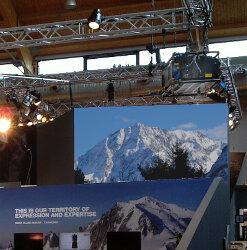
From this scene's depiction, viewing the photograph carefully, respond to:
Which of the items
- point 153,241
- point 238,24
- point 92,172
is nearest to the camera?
point 153,241

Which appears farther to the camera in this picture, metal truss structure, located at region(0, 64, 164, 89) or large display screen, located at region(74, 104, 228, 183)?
metal truss structure, located at region(0, 64, 164, 89)

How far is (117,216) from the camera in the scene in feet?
17.7

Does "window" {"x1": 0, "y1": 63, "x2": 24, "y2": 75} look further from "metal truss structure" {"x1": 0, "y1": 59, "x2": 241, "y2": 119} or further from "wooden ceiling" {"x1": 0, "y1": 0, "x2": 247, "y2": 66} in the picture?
"metal truss structure" {"x1": 0, "y1": 59, "x2": 241, "y2": 119}

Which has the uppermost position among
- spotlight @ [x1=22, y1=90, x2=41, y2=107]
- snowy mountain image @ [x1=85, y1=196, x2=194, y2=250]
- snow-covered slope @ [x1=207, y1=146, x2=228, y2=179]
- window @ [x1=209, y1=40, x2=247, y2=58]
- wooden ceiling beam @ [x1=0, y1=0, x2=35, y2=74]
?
wooden ceiling beam @ [x1=0, y1=0, x2=35, y2=74]

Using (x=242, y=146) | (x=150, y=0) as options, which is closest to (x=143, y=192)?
(x=150, y=0)

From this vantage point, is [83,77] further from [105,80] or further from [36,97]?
[36,97]

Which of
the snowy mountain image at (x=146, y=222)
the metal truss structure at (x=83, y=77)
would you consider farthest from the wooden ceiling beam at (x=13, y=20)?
the snowy mountain image at (x=146, y=222)

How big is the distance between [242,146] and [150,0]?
16.1ft

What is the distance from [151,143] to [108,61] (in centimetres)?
580

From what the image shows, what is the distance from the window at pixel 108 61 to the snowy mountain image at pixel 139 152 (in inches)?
206

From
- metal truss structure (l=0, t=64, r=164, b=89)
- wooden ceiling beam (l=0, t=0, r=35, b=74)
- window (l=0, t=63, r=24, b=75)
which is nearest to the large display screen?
metal truss structure (l=0, t=64, r=164, b=89)

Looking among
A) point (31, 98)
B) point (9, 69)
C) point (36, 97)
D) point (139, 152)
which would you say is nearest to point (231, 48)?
point (36, 97)

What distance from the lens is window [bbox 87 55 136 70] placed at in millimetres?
12883

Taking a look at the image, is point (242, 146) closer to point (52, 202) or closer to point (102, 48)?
point (102, 48)
